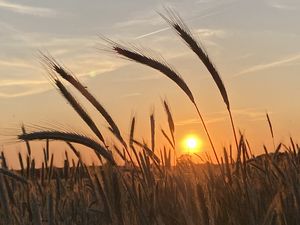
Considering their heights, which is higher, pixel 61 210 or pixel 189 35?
Result: pixel 189 35

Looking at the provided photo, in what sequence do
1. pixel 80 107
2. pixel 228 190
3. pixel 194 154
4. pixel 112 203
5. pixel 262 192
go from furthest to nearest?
pixel 194 154 → pixel 80 107 → pixel 262 192 → pixel 228 190 → pixel 112 203

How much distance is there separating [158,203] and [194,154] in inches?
59.4

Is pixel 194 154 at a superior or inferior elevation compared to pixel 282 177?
superior

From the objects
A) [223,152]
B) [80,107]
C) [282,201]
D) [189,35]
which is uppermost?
[189,35]

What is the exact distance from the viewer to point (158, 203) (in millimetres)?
2293

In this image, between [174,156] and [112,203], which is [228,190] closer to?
[112,203]

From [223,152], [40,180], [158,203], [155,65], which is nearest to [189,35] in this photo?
[155,65]

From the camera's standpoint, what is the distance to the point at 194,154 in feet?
12.4

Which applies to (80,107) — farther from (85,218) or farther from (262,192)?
(262,192)

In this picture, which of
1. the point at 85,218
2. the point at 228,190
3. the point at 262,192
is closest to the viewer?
the point at 228,190

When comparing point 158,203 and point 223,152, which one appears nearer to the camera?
point 158,203

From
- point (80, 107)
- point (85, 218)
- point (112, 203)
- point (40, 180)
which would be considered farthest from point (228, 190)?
point (40, 180)

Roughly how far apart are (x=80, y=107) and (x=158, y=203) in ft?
2.82

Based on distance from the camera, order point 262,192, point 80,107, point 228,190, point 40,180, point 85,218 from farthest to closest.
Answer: point 40,180 < point 85,218 < point 80,107 < point 262,192 < point 228,190
